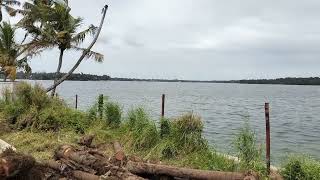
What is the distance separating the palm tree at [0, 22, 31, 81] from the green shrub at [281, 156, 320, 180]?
19863mm

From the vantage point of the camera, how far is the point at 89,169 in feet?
28.2

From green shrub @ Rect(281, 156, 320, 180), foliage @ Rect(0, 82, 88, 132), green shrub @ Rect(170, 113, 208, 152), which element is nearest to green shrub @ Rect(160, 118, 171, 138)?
green shrub @ Rect(170, 113, 208, 152)

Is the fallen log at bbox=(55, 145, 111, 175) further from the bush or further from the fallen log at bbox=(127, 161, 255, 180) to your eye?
the bush

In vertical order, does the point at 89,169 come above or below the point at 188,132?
below

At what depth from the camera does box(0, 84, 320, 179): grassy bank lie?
9953 mm

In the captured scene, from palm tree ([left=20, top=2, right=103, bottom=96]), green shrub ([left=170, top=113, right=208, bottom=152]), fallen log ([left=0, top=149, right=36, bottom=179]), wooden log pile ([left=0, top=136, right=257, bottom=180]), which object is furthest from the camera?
palm tree ([left=20, top=2, right=103, bottom=96])

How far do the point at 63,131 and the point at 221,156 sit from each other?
18.2ft

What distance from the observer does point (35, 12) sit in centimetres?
2652

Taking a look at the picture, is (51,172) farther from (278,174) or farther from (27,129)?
(27,129)

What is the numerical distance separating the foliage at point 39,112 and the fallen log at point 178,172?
6.21m

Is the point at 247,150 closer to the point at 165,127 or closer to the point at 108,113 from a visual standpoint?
the point at 165,127

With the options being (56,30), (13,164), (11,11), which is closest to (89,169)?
(13,164)

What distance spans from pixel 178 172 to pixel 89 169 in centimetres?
155

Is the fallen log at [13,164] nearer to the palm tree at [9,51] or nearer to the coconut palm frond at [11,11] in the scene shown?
the palm tree at [9,51]
